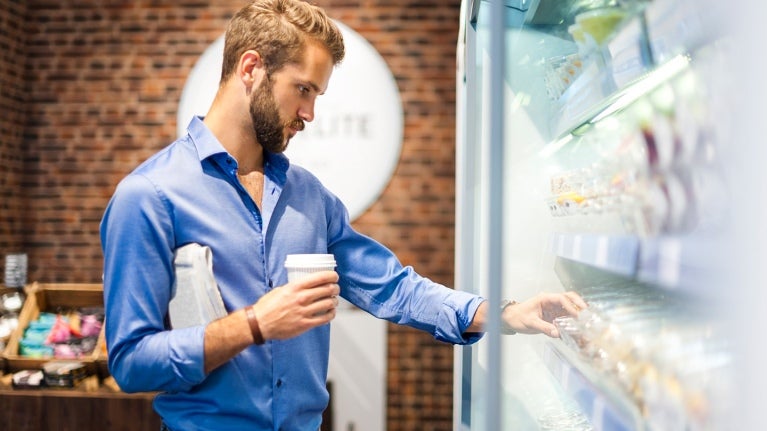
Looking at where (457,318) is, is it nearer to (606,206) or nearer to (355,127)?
(606,206)

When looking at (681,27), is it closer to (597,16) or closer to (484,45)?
(597,16)

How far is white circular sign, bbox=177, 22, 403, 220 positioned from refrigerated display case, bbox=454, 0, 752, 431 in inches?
63.2

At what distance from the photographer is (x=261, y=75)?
5.17 ft

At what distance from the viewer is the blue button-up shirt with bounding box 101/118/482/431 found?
1336mm

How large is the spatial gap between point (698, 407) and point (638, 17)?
545 millimetres

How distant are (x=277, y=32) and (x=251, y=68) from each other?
103mm

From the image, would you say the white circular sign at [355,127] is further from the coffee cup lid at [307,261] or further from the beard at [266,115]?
the coffee cup lid at [307,261]

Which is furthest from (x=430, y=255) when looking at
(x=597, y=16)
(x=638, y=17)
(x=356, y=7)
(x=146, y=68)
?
(x=638, y=17)

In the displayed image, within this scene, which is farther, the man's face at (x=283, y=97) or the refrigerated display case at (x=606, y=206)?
the man's face at (x=283, y=97)

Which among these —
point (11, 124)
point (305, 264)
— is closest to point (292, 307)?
point (305, 264)

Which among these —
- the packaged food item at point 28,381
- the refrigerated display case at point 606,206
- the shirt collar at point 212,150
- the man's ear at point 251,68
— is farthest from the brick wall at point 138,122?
the man's ear at point 251,68

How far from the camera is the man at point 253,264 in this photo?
131 cm

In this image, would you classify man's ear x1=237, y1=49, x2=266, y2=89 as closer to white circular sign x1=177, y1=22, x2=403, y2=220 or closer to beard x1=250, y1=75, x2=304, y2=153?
beard x1=250, y1=75, x2=304, y2=153

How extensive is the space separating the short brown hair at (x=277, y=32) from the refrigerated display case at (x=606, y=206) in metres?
0.42
